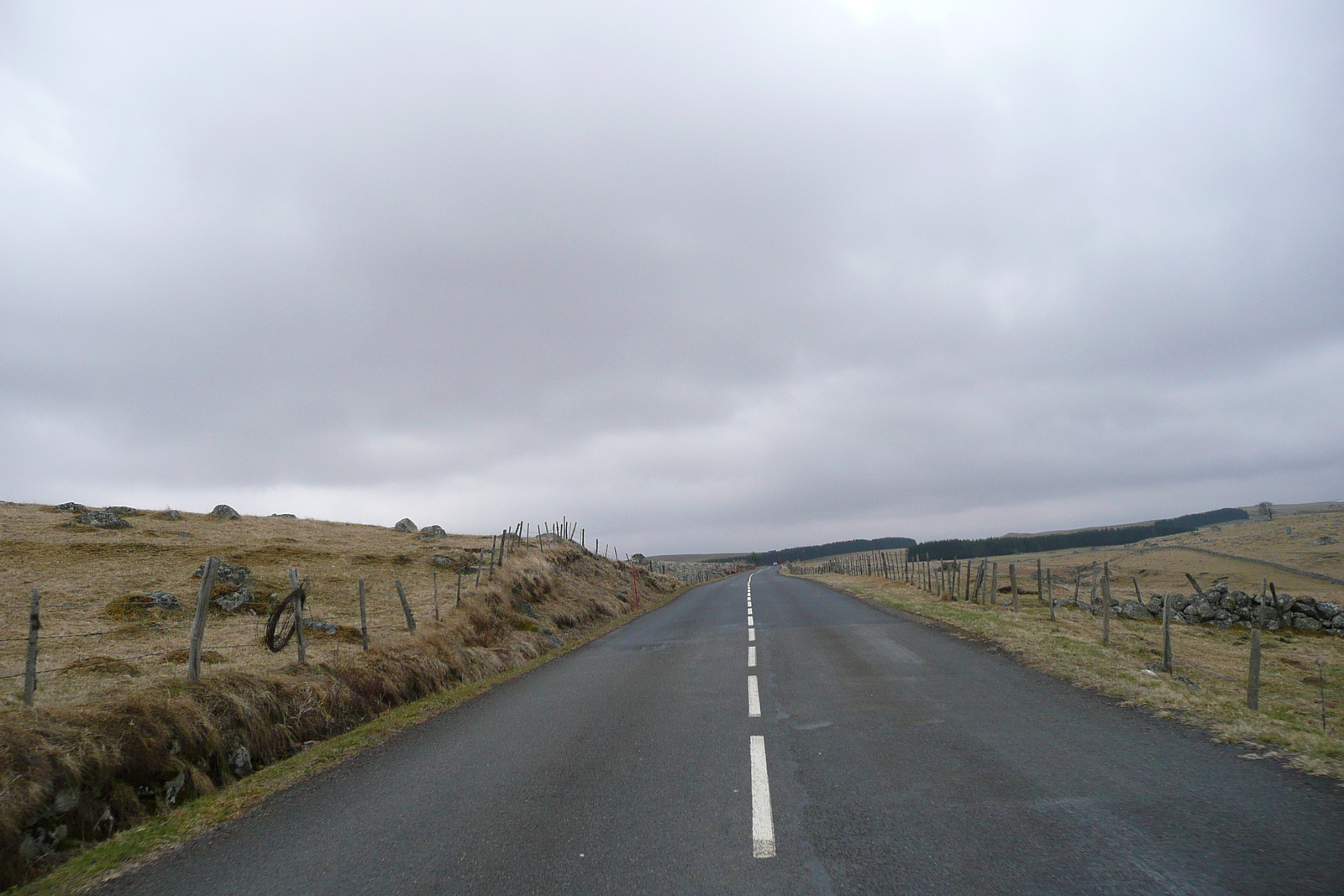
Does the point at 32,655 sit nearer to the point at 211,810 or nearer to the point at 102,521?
the point at 211,810

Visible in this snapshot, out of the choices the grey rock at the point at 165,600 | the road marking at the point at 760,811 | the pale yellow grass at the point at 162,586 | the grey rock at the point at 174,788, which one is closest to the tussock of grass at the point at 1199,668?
the road marking at the point at 760,811

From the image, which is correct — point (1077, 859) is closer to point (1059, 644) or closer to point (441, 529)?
point (1059, 644)

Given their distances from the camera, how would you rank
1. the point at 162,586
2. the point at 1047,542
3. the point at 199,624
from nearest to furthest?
1. the point at 199,624
2. the point at 162,586
3. the point at 1047,542

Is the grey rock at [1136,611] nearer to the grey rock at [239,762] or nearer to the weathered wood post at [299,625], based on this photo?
the weathered wood post at [299,625]

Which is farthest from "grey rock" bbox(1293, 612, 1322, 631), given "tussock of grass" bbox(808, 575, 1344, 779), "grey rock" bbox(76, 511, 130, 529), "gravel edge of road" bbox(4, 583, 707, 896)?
"grey rock" bbox(76, 511, 130, 529)

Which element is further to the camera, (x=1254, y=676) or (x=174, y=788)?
(x=1254, y=676)

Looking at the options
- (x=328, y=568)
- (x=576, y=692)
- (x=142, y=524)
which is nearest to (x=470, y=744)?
(x=576, y=692)

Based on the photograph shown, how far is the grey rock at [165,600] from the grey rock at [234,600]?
3.33ft

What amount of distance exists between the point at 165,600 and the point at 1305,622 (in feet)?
146

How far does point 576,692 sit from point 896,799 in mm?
7116

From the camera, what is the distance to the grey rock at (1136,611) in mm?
31991

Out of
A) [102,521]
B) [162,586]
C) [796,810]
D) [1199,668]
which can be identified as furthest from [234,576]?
[1199,668]

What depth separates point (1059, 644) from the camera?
570 inches

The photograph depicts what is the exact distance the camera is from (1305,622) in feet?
98.2
